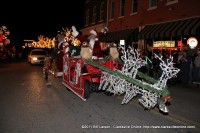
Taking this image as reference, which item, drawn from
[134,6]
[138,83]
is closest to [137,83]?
[138,83]

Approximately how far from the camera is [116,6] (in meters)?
25.6

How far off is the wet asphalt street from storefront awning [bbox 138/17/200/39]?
5.74 metres

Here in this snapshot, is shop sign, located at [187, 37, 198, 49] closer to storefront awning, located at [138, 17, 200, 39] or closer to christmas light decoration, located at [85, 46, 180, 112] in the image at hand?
storefront awning, located at [138, 17, 200, 39]

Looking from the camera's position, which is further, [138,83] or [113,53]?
[113,53]

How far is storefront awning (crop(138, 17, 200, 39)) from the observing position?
46.6ft

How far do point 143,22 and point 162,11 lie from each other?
2.62 metres

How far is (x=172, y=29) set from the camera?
16016 mm

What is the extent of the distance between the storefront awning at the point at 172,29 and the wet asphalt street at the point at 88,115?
5.74 m

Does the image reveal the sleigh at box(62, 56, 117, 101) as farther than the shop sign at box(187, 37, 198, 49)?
No

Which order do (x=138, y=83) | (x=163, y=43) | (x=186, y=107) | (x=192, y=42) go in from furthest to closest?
(x=163, y=43) < (x=192, y=42) < (x=186, y=107) < (x=138, y=83)

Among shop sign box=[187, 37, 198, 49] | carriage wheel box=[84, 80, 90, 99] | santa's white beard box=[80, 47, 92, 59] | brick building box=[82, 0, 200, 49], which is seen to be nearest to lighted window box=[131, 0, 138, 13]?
brick building box=[82, 0, 200, 49]

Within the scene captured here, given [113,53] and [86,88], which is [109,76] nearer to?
[86,88]

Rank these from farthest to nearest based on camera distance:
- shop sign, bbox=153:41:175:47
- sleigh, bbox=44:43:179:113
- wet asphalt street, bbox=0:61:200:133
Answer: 1. shop sign, bbox=153:41:175:47
2. sleigh, bbox=44:43:179:113
3. wet asphalt street, bbox=0:61:200:133

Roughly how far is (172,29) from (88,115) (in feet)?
35.8
